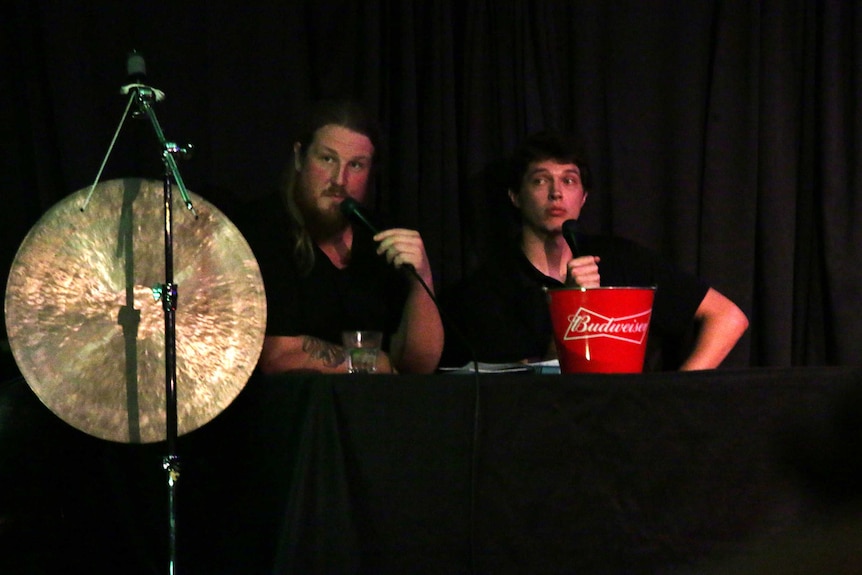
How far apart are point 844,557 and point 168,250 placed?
1232 millimetres

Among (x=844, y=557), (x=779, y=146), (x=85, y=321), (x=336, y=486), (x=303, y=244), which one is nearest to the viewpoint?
(x=844, y=557)

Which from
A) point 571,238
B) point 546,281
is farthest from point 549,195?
point 571,238

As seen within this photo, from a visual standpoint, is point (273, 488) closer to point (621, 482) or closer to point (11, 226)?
point (621, 482)

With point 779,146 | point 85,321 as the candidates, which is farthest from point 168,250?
point 779,146

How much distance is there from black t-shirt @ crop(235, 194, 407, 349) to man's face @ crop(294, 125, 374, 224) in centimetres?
9

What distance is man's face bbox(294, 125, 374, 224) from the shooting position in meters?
2.09

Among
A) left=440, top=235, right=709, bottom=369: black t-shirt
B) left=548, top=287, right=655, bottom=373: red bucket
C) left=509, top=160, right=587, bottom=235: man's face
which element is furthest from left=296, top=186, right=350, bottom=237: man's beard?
left=548, top=287, right=655, bottom=373: red bucket

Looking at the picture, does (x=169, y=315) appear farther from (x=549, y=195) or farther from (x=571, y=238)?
(x=549, y=195)

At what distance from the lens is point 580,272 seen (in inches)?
64.2

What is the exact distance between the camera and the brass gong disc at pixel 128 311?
1.36 metres

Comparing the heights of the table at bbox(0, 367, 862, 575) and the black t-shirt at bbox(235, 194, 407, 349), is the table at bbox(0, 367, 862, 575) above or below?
below

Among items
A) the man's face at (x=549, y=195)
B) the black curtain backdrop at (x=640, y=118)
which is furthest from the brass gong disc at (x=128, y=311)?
the man's face at (x=549, y=195)

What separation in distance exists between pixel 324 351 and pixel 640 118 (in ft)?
4.27

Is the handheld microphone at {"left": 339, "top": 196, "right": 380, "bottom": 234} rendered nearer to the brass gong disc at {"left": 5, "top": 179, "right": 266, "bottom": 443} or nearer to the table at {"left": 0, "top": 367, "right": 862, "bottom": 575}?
the brass gong disc at {"left": 5, "top": 179, "right": 266, "bottom": 443}
